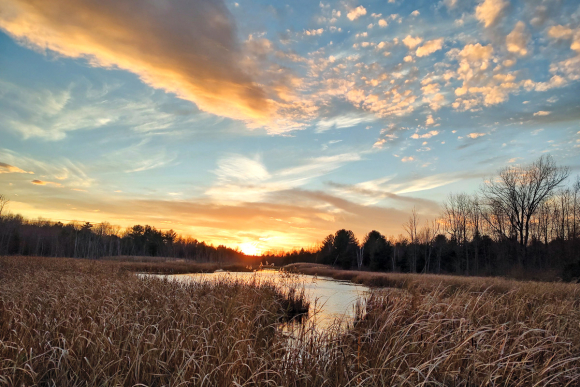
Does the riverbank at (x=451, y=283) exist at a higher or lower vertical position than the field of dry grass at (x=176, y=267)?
higher

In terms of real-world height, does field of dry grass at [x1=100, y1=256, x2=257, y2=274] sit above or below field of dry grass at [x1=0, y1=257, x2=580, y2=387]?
below

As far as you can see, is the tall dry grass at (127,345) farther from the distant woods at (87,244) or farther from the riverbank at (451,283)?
the distant woods at (87,244)

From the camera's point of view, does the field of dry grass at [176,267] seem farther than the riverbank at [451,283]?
Yes

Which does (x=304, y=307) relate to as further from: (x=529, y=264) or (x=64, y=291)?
(x=529, y=264)

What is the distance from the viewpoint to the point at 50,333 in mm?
4770

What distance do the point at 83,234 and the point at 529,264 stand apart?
86.6m

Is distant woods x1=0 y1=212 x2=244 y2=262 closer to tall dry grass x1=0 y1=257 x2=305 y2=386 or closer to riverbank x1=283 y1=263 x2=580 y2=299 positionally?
riverbank x1=283 y1=263 x2=580 y2=299

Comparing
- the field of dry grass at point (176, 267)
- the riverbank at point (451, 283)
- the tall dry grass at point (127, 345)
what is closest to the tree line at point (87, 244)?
the field of dry grass at point (176, 267)

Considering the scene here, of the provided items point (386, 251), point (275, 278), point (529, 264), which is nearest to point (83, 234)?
point (386, 251)

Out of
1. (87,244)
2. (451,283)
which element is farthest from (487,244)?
(87,244)

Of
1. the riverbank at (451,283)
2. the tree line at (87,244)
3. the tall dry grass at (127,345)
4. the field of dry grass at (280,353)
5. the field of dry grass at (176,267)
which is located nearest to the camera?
the field of dry grass at (280,353)

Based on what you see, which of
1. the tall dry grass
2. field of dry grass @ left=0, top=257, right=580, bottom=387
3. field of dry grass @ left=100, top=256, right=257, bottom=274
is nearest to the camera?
field of dry grass @ left=0, top=257, right=580, bottom=387


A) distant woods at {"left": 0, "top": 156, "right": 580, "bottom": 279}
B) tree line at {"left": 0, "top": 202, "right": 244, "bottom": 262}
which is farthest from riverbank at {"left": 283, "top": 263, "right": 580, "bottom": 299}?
tree line at {"left": 0, "top": 202, "right": 244, "bottom": 262}

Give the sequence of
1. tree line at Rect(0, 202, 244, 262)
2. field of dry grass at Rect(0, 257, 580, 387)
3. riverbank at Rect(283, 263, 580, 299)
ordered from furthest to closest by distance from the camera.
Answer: tree line at Rect(0, 202, 244, 262)
riverbank at Rect(283, 263, 580, 299)
field of dry grass at Rect(0, 257, 580, 387)
